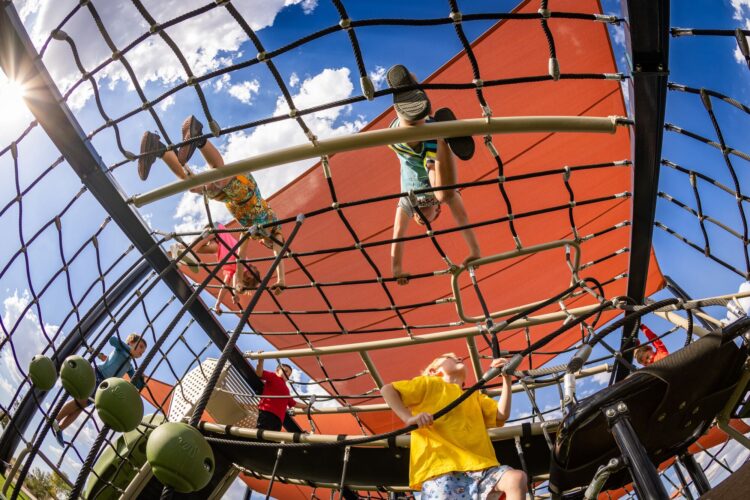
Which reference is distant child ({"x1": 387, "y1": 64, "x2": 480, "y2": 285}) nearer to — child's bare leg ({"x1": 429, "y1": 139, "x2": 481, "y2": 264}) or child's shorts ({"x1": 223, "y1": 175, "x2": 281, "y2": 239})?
child's bare leg ({"x1": 429, "y1": 139, "x2": 481, "y2": 264})

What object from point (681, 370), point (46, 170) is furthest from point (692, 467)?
point (46, 170)

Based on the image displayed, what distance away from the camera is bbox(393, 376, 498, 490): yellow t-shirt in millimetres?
1814

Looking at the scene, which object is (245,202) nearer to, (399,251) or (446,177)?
(399,251)

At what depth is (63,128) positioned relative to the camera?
7.47 ft

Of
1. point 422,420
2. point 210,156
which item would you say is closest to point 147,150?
point 210,156

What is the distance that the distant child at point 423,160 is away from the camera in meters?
1.91

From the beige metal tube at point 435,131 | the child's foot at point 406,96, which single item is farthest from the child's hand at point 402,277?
the child's foot at point 406,96

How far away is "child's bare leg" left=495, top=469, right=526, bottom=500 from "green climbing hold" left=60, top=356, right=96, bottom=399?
45.7 inches

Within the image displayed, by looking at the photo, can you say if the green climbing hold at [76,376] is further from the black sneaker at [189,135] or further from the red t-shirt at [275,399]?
the red t-shirt at [275,399]

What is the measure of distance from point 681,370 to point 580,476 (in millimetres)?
415

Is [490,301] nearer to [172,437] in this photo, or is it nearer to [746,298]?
[746,298]

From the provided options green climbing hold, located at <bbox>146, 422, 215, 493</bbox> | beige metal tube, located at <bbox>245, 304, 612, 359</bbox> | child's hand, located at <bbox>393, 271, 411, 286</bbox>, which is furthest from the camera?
beige metal tube, located at <bbox>245, 304, 612, 359</bbox>

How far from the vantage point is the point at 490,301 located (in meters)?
4.34

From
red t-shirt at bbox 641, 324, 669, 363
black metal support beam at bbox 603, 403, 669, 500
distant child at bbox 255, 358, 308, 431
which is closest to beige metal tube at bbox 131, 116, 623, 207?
black metal support beam at bbox 603, 403, 669, 500
